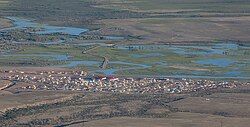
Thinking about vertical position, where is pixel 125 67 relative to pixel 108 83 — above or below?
below

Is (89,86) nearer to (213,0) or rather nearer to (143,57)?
(143,57)

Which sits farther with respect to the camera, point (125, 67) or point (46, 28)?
point (46, 28)

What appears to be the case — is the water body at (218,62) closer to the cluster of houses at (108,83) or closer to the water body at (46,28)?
the cluster of houses at (108,83)

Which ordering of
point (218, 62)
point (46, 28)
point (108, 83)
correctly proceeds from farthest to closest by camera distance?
point (46, 28), point (218, 62), point (108, 83)

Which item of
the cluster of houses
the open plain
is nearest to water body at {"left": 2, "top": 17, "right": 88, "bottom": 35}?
the open plain

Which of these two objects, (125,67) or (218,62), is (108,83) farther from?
(218,62)

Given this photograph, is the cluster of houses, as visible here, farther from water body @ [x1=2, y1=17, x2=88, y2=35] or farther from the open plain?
water body @ [x1=2, y1=17, x2=88, y2=35]

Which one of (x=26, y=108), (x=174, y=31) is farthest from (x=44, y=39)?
(x=26, y=108)

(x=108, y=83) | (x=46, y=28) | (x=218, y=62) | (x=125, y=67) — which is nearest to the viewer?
(x=108, y=83)

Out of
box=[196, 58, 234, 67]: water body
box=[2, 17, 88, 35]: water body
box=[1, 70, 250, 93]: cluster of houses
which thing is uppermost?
box=[1, 70, 250, 93]: cluster of houses

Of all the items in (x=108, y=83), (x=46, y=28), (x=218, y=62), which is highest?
(x=108, y=83)

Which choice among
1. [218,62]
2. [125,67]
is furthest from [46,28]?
[218,62]
